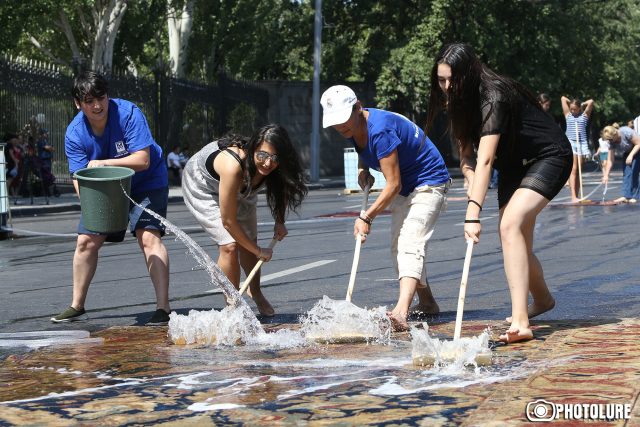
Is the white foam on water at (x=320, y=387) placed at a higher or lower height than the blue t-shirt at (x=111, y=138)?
lower

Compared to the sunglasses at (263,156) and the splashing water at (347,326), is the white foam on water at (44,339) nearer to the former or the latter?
the splashing water at (347,326)

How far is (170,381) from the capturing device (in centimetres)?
560

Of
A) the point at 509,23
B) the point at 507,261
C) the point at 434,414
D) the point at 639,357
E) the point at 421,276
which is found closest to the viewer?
the point at 434,414

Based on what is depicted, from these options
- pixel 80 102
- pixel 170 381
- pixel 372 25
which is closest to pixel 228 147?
pixel 80 102

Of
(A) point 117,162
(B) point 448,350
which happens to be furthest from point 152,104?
(B) point 448,350

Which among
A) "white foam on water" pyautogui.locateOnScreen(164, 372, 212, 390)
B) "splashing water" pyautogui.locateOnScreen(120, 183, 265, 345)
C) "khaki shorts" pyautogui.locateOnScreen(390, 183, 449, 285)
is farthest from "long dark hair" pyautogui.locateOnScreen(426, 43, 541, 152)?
"white foam on water" pyautogui.locateOnScreen(164, 372, 212, 390)

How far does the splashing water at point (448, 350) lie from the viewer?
555 cm

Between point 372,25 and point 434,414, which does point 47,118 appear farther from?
point 434,414

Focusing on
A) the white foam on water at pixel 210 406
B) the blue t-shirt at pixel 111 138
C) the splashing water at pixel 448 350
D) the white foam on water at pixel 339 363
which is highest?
the blue t-shirt at pixel 111 138

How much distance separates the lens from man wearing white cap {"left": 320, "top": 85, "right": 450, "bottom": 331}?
22.6 feet

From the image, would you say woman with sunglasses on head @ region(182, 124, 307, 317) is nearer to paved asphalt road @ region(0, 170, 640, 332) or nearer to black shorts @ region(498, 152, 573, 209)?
paved asphalt road @ region(0, 170, 640, 332)

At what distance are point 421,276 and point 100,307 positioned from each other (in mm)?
2596

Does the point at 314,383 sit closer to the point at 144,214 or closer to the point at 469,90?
the point at 469,90

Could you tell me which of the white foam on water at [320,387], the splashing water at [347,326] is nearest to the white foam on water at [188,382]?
the white foam on water at [320,387]
